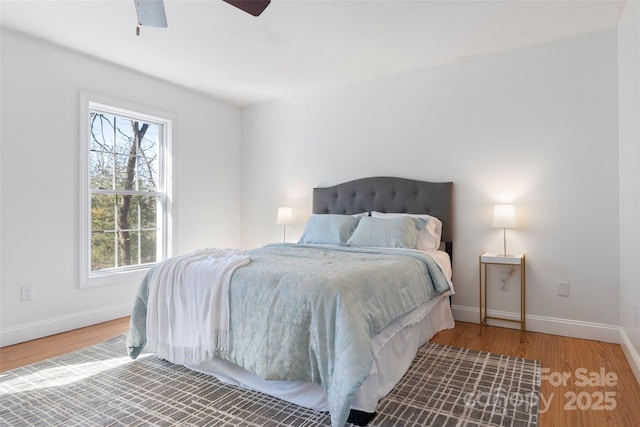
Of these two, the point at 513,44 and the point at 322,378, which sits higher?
the point at 513,44

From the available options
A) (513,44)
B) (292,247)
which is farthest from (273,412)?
(513,44)

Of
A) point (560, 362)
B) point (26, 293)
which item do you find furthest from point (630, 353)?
point (26, 293)

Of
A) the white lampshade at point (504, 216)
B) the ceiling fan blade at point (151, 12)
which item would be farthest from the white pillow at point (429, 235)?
the ceiling fan blade at point (151, 12)

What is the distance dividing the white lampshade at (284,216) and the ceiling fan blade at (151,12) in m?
2.65

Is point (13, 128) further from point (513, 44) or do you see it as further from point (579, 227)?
point (579, 227)

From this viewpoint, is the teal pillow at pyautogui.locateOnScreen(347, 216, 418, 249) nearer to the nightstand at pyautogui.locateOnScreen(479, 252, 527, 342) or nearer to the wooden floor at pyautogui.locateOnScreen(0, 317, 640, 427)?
the nightstand at pyautogui.locateOnScreen(479, 252, 527, 342)

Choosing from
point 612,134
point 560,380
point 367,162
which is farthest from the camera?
point 367,162

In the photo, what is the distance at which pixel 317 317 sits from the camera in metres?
1.81

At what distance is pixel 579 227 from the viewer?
310cm

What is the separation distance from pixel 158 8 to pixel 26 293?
103 inches

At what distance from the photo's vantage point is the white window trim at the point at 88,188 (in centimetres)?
345

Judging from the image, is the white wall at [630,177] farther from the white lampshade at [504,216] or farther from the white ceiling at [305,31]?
the white lampshade at [504,216]

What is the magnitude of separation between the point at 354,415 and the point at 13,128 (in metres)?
3.42

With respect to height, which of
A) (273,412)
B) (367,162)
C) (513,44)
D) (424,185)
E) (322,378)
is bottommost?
(273,412)
